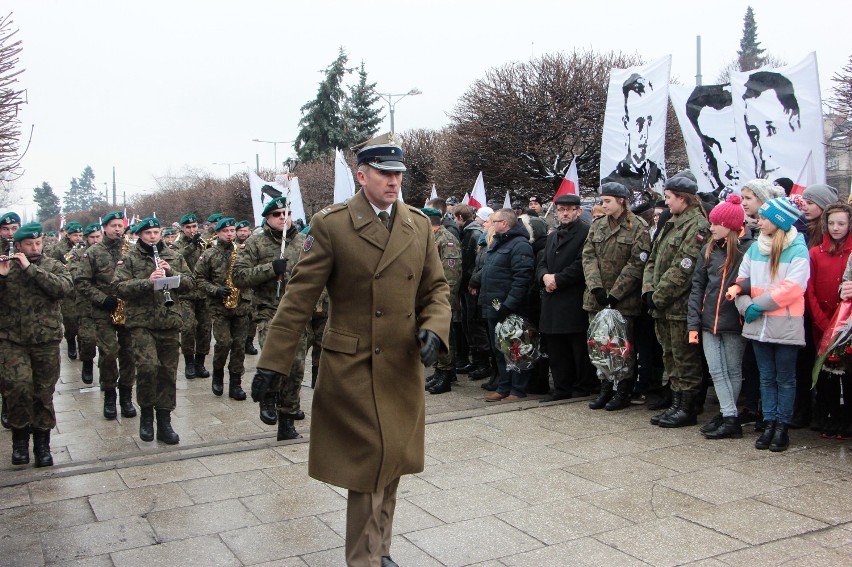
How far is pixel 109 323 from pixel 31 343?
216 cm

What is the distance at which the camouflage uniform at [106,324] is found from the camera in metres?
8.81

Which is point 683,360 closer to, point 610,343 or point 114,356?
point 610,343

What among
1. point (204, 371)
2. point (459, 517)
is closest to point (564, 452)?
point (459, 517)

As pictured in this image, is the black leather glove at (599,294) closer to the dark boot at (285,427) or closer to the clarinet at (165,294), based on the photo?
the dark boot at (285,427)

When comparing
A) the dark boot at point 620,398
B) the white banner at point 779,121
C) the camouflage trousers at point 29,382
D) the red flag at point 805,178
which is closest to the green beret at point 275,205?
the camouflage trousers at point 29,382

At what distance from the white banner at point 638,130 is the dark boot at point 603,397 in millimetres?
2689

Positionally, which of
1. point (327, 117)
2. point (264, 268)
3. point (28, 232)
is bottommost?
point (264, 268)

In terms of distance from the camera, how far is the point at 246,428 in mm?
8062

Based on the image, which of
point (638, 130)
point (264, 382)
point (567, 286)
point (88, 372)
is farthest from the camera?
point (88, 372)

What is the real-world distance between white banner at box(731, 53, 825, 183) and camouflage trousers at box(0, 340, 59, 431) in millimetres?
7138

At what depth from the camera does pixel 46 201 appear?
373 feet

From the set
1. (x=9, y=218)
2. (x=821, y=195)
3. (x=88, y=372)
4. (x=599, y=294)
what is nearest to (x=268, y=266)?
(x=9, y=218)

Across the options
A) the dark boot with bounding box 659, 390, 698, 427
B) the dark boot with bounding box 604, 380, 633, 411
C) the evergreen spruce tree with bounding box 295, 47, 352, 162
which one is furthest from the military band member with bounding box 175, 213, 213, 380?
the evergreen spruce tree with bounding box 295, 47, 352, 162

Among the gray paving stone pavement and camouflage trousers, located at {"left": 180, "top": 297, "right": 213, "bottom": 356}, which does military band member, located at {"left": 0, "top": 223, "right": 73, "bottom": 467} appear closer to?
the gray paving stone pavement
